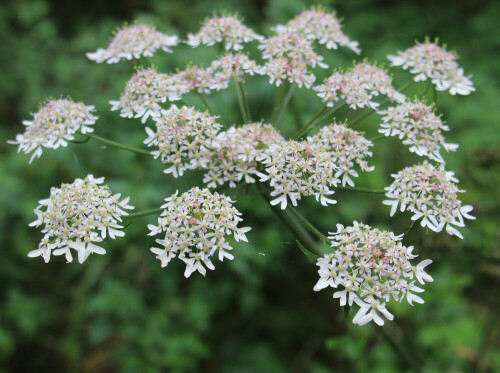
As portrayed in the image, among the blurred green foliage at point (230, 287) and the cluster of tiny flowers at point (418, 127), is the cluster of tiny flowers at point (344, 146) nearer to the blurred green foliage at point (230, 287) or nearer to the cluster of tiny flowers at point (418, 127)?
the cluster of tiny flowers at point (418, 127)

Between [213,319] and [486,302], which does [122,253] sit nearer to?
[213,319]

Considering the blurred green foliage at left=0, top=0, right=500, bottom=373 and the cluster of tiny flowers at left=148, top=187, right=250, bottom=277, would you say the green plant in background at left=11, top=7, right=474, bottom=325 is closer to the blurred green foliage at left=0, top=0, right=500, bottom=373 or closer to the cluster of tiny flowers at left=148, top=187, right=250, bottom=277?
the cluster of tiny flowers at left=148, top=187, right=250, bottom=277

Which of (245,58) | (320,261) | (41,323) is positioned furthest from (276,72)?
(41,323)

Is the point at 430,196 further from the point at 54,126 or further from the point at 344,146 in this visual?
the point at 54,126

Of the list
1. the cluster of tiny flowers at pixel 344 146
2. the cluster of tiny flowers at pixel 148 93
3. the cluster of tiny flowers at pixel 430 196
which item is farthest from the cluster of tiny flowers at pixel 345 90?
the cluster of tiny flowers at pixel 148 93

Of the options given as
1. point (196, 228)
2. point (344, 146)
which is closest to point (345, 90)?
point (344, 146)
